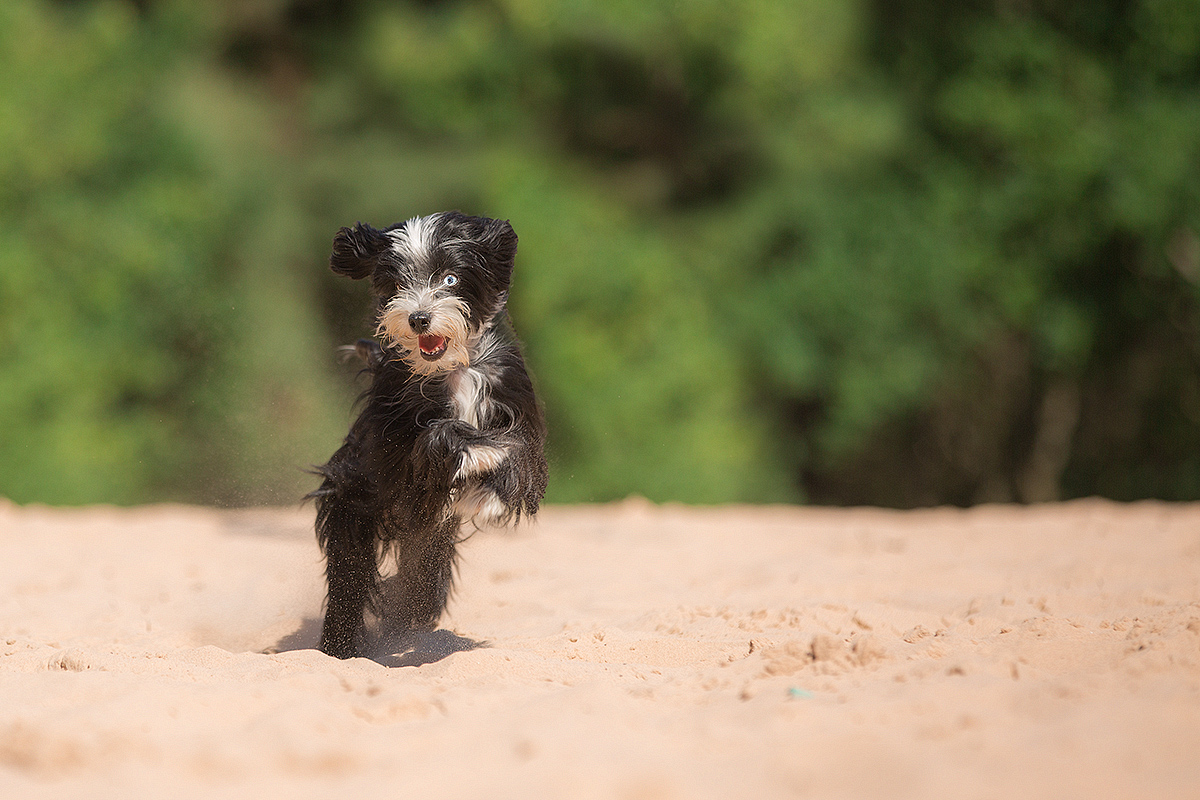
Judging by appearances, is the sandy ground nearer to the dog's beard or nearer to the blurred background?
the dog's beard

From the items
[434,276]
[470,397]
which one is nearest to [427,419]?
[470,397]

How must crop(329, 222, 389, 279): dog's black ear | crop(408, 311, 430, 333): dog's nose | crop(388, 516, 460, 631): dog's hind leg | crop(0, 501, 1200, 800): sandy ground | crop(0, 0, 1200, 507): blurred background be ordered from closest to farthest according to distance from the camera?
crop(0, 501, 1200, 800): sandy ground
crop(408, 311, 430, 333): dog's nose
crop(329, 222, 389, 279): dog's black ear
crop(388, 516, 460, 631): dog's hind leg
crop(0, 0, 1200, 507): blurred background

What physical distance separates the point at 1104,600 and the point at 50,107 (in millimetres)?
12023

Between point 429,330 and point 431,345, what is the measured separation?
85mm

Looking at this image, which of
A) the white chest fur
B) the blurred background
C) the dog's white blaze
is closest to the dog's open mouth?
the white chest fur

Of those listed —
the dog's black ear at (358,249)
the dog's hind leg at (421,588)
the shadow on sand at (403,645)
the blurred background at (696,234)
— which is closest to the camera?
the shadow on sand at (403,645)

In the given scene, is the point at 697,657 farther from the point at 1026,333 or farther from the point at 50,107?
the point at 50,107

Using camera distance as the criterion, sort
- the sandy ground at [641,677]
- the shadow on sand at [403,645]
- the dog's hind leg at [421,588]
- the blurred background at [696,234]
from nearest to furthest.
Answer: the sandy ground at [641,677], the shadow on sand at [403,645], the dog's hind leg at [421,588], the blurred background at [696,234]

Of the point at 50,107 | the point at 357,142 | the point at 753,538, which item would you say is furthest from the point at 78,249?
the point at 753,538

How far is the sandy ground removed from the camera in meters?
2.68

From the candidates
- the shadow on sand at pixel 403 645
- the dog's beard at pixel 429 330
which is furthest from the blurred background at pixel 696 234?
the dog's beard at pixel 429 330

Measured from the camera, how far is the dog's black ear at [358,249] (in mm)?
4730

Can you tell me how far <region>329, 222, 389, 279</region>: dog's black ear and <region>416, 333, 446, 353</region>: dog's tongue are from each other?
46cm

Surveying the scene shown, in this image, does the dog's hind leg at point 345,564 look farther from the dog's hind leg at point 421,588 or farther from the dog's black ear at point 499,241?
the dog's black ear at point 499,241
